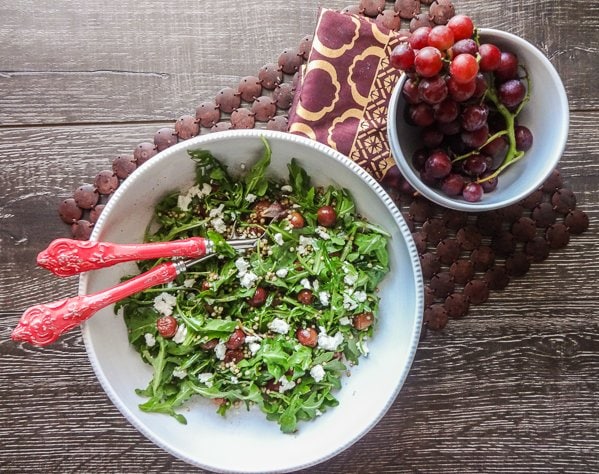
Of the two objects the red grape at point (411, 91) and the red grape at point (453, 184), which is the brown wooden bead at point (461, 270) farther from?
the red grape at point (411, 91)

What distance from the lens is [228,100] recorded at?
→ 1.11 m

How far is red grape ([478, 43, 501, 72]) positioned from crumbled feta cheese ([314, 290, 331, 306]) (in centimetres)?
41

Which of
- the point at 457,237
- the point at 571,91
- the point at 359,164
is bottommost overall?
the point at 457,237

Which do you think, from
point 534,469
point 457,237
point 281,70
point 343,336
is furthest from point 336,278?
point 534,469

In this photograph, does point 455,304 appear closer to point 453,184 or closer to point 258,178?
point 453,184

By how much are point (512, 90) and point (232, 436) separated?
Result: 701 mm

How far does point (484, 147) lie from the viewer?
0.99m

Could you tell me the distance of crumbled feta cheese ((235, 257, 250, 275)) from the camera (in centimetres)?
104

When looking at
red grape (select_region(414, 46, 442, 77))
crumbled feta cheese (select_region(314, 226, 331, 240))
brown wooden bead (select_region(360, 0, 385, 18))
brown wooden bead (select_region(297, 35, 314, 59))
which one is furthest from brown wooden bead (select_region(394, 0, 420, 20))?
crumbled feta cheese (select_region(314, 226, 331, 240))

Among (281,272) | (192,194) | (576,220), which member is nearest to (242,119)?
(192,194)

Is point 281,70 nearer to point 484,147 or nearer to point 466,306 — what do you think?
point 484,147

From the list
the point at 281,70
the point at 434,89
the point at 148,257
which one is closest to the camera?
the point at 434,89

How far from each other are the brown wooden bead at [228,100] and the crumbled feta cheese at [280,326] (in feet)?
1.20

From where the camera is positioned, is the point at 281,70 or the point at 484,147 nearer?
the point at 484,147
